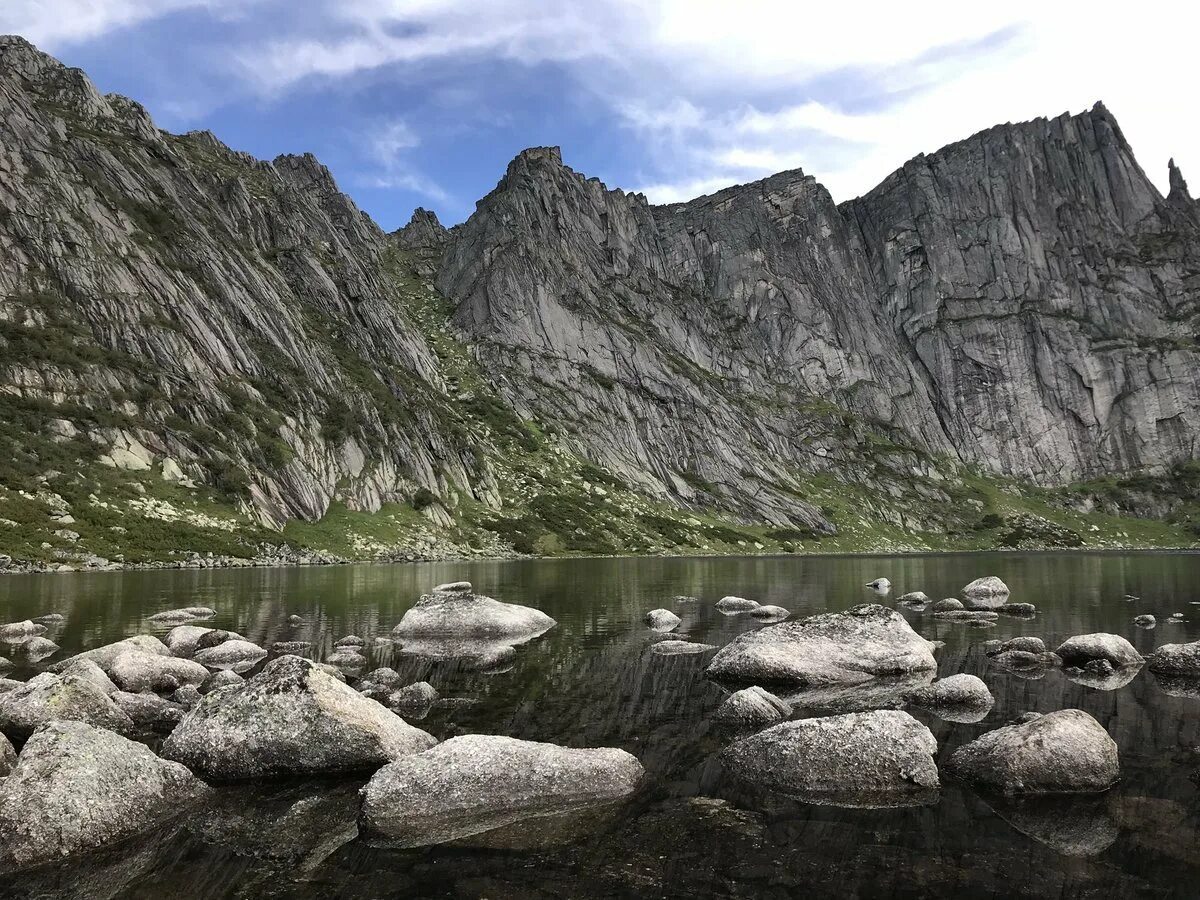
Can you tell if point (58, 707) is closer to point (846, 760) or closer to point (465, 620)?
point (846, 760)

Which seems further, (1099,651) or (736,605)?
(736,605)

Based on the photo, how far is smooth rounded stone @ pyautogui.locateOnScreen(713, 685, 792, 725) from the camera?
18.0 m

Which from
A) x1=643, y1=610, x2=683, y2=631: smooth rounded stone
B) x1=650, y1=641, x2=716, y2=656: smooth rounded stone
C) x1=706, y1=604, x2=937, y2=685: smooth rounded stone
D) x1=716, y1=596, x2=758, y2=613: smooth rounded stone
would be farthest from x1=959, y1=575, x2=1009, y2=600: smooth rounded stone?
x1=650, y1=641, x2=716, y2=656: smooth rounded stone

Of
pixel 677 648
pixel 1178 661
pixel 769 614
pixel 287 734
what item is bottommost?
pixel 769 614

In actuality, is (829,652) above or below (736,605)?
above

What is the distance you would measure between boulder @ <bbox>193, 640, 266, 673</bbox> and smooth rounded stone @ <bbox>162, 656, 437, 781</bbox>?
10.6 meters

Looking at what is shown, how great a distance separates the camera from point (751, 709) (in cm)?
1812

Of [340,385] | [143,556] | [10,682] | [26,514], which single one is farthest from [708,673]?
[340,385]

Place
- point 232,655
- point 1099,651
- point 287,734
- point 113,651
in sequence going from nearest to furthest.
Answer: point 287,734 < point 113,651 < point 1099,651 < point 232,655

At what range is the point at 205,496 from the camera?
10106 centimetres

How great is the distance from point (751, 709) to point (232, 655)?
62.1ft

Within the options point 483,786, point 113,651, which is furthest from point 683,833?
point 113,651

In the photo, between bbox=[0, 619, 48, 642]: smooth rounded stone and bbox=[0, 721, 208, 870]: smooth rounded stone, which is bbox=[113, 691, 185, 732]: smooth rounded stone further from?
bbox=[0, 619, 48, 642]: smooth rounded stone

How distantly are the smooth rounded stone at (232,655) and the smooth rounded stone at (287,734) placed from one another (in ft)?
34.9
